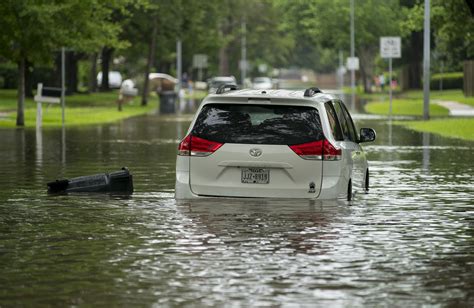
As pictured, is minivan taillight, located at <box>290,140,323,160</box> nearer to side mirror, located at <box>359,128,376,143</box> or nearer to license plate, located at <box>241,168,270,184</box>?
license plate, located at <box>241,168,270,184</box>

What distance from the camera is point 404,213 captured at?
1711 cm

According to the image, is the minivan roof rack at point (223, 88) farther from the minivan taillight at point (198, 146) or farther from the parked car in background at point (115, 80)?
the parked car in background at point (115, 80)

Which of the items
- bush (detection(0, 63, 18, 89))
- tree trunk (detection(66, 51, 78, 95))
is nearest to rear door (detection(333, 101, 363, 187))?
tree trunk (detection(66, 51, 78, 95))

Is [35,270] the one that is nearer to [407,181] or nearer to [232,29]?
[407,181]

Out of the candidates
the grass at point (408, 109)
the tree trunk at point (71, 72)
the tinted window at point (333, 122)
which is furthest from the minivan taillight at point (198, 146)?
the tree trunk at point (71, 72)

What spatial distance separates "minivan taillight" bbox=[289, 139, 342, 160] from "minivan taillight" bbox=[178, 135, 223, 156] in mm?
924

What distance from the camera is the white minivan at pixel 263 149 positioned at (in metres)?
16.4

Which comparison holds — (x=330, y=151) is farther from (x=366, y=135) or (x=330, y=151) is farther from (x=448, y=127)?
(x=448, y=127)

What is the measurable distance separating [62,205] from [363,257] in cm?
635

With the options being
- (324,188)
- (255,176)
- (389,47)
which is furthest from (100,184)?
(389,47)

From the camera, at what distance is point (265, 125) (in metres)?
16.5

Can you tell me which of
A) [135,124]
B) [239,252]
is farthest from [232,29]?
[239,252]

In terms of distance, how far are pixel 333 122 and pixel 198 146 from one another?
5.50 feet

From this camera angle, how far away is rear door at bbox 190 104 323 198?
1644 centimetres
